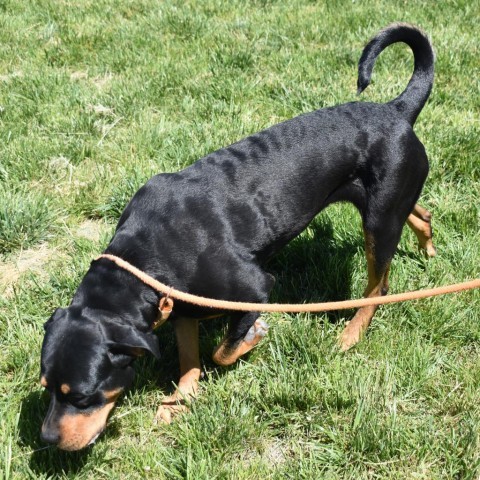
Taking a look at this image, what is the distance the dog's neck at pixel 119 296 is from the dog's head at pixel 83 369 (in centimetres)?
7

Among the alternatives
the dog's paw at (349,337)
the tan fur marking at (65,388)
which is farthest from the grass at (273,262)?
the tan fur marking at (65,388)

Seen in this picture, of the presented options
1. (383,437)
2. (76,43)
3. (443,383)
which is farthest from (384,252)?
(76,43)

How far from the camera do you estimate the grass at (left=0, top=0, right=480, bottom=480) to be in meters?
2.84

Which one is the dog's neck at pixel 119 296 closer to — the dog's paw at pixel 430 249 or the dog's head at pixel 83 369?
the dog's head at pixel 83 369

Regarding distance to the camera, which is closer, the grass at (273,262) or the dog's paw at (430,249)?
the grass at (273,262)

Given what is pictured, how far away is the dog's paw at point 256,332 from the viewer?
321cm

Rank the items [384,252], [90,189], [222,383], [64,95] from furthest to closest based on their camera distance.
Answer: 1. [64,95]
2. [90,189]
3. [384,252]
4. [222,383]

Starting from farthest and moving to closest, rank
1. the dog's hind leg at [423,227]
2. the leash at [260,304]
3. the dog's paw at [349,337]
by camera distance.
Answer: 1. the dog's hind leg at [423,227]
2. the dog's paw at [349,337]
3. the leash at [260,304]

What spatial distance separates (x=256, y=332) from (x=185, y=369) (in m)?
0.43

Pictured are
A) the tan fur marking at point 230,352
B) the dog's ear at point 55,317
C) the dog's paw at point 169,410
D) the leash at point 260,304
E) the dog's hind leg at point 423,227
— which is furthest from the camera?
the dog's hind leg at point 423,227

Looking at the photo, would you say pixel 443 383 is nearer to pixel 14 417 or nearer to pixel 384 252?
pixel 384 252

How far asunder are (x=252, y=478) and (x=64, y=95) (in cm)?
399

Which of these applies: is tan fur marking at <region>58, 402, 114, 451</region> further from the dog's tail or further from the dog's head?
the dog's tail

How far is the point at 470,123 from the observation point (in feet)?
16.3
